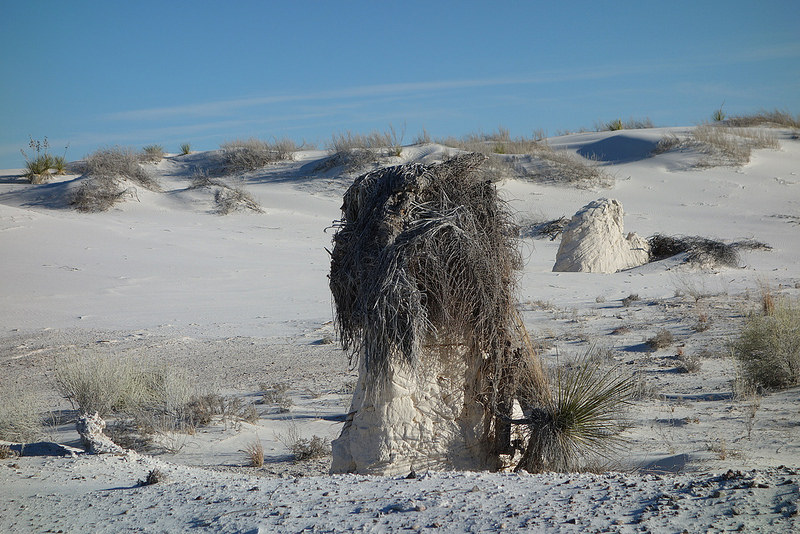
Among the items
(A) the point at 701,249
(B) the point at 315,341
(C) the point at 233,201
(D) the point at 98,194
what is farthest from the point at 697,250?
(D) the point at 98,194

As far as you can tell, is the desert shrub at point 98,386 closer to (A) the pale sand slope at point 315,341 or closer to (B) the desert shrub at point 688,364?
(A) the pale sand slope at point 315,341

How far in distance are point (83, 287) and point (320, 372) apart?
859 centimetres

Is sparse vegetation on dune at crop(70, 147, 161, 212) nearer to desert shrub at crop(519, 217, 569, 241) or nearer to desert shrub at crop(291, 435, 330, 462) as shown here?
desert shrub at crop(519, 217, 569, 241)

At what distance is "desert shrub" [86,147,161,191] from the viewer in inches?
991

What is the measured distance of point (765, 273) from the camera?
15.2 meters

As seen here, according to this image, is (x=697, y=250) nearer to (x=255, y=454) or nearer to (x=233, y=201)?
(x=255, y=454)

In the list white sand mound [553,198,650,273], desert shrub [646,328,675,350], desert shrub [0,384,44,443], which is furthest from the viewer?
white sand mound [553,198,650,273]

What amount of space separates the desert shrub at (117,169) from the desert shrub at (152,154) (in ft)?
11.3

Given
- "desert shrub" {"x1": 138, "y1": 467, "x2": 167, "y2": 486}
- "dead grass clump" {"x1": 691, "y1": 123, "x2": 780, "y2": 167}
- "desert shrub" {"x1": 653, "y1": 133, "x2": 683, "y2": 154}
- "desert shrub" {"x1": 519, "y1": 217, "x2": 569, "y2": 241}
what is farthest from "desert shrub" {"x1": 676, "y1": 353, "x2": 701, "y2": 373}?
"desert shrub" {"x1": 653, "y1": 133, "x2": 683, "y2": 154}

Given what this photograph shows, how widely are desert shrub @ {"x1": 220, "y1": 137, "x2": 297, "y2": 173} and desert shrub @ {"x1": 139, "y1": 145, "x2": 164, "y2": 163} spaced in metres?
3.71

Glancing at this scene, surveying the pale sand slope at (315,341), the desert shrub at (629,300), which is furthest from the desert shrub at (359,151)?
the desert shrub at (629,300)

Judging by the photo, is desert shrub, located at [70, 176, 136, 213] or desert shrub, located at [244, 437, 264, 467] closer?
desert shrub, located at [244, 437, 264, 467]

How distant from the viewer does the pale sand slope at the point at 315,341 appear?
3.79 m

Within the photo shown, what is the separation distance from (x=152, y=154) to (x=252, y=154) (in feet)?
20.6
